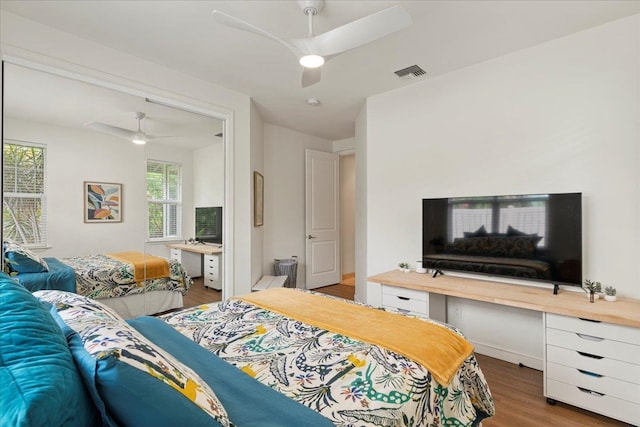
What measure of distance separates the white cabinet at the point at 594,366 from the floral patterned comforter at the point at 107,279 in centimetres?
321

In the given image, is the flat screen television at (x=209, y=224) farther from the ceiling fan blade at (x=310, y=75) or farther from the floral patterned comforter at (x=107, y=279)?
the ceiling fan blade at (x=310, y=75)

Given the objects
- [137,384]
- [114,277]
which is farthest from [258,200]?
[137,384]

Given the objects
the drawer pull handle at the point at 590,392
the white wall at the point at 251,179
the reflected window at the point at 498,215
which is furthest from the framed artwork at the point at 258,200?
the drawer pull handle at the point at 590,392

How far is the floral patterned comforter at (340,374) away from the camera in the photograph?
1.05m

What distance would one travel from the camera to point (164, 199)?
317cm

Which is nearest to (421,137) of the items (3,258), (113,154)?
(113,154)

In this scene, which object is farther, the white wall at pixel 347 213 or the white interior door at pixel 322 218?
the white wall at pixel 347 213

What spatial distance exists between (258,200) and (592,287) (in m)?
3.44

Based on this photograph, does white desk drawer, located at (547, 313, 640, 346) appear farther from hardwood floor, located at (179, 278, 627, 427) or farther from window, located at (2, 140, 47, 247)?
window, located at (2, 140, 47, 247)

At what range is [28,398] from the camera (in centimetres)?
56

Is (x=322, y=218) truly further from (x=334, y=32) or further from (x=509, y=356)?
(x=334, y=32)

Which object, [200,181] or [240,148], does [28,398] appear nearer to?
[200,181]

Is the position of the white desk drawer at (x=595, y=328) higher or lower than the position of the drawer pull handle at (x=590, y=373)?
higher

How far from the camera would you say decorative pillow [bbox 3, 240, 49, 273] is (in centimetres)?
225
